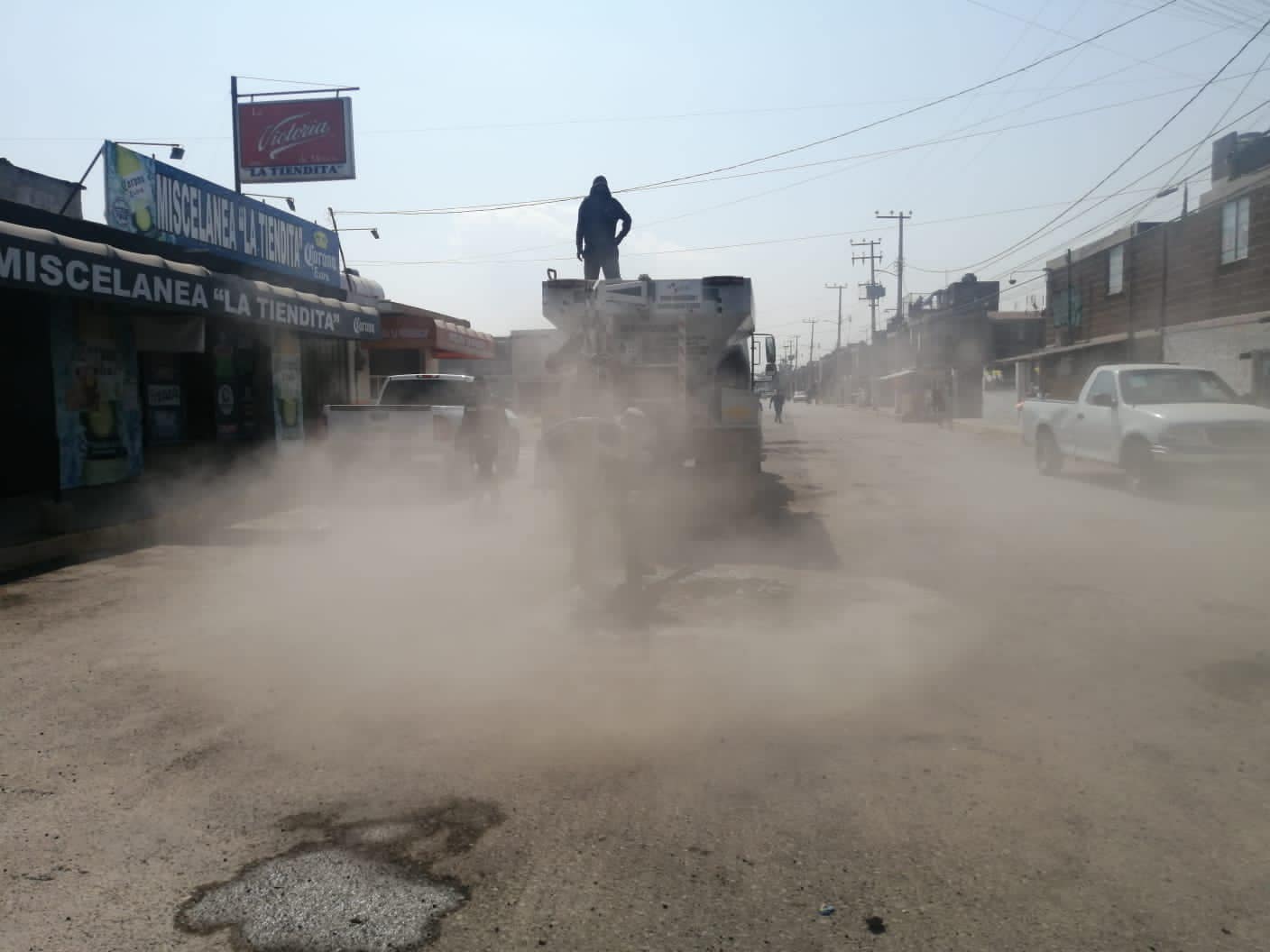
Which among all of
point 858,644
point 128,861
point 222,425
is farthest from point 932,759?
point 222,425

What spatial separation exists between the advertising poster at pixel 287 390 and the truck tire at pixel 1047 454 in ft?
47.8

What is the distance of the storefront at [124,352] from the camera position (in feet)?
36.0

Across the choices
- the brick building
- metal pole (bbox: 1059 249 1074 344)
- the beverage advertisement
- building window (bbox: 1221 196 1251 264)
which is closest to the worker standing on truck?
the beverage advertisement

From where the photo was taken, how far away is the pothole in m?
2.98

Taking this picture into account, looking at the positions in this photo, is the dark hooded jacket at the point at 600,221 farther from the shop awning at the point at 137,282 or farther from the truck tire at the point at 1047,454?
the truck tire at the point at 1047,454

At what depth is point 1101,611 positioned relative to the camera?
7.08 meters

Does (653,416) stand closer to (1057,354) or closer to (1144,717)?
(1144,717)

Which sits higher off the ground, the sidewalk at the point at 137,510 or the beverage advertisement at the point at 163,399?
the beverage advertisement at the point at 163,399

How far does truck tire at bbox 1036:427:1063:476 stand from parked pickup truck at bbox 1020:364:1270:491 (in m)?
0.05

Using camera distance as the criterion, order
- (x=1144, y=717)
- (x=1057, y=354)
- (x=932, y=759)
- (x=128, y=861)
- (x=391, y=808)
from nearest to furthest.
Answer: (x=128, y=861) < (x=391, y=808) < (x=932, y=759) < (x=1144, y=717) < (x=1057, y=354)

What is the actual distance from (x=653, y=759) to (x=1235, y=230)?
26921mm

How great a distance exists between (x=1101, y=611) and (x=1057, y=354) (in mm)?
33001

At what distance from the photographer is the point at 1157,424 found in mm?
13773

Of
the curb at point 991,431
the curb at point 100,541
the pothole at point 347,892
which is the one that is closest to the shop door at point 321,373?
the curb at point 100,541
